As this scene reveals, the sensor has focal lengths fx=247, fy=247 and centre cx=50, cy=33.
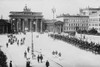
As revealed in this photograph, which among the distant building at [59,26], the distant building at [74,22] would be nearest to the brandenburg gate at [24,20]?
the distant building at [59,26]

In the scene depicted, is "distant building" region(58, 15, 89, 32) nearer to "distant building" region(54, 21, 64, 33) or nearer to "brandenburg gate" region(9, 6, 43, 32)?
"distant building" region(54, 21, 64, 33)

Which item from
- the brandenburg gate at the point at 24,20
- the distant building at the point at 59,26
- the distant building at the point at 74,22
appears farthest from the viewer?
the brandenburg gate at the point at 24,20

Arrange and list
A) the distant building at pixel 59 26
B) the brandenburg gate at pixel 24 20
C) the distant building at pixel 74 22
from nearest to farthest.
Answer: the distant building at pixel 74 22
the distant building at pixel 59 26
the brandenburg gate at pixel 24 20

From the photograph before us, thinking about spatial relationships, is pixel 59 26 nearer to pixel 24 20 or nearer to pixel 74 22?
pixel 74 22

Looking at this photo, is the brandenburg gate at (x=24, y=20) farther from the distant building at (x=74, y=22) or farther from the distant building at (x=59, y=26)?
the distant building at (x=74, y=22)

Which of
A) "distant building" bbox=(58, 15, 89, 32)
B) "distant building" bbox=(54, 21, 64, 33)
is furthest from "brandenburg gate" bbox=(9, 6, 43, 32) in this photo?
"distant building" bbox=(58, 15, 89, 32)

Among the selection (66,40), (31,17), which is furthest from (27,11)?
Answer: (66,40)

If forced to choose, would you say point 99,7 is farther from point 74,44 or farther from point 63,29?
point 74,44

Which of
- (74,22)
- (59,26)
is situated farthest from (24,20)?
(74,22)
